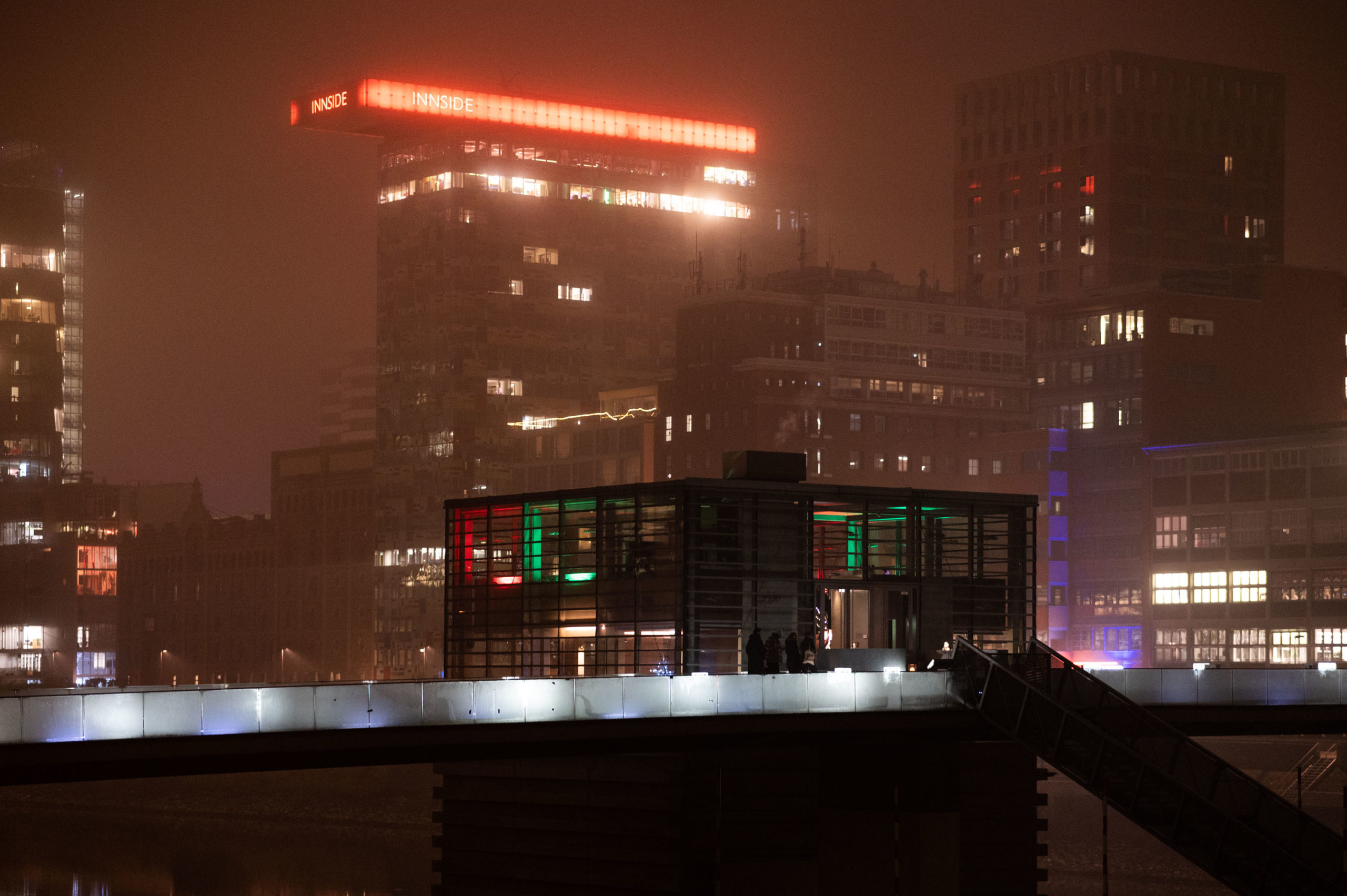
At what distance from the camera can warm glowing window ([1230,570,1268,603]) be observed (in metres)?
176

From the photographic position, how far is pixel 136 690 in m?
39.5

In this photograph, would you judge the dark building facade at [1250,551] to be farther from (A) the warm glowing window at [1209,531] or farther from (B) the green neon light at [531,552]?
(B) the green neon light at [531,552]

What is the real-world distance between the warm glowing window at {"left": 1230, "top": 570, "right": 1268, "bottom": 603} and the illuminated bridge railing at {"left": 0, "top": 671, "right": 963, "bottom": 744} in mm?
131671

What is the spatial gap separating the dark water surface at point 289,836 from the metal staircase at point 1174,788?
50.7 m

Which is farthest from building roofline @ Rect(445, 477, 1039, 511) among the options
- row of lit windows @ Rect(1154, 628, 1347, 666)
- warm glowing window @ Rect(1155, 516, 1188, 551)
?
warm glowing window @ Rect(1155, 516, 1188, 551)

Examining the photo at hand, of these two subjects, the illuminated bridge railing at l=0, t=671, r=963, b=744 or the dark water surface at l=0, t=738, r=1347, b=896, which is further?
the dark water surface at l=0, t=738, r=1347, b=896

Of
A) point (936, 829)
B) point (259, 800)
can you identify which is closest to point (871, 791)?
point (936, 829)

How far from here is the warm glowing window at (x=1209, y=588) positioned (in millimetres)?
181500

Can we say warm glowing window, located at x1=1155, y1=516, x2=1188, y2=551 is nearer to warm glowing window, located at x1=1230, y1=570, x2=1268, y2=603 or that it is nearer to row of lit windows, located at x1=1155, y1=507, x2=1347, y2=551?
row of lit windows, located at x1=1155, y1=507, x2=1347, y2=551

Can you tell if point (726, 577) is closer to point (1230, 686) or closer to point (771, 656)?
point (771, 656)

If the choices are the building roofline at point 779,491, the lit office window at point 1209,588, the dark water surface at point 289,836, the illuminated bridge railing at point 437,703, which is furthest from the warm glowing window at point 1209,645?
the illuminated bridge railing at point 437,703

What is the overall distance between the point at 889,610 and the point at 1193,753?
16.7 metres

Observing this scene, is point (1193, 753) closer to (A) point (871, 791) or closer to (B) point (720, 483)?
(A) point (871, 791)

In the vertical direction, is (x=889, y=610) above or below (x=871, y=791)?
above
